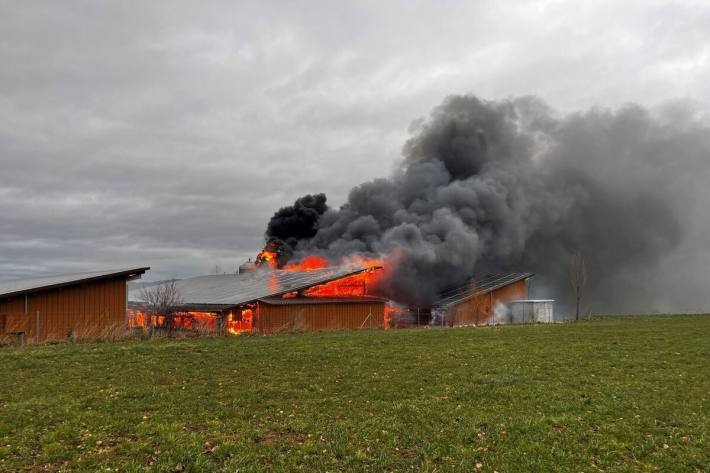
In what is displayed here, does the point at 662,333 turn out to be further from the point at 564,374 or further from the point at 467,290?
the point at 467,290

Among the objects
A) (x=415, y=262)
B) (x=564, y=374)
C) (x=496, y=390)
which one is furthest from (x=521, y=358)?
(x=415, y=262)

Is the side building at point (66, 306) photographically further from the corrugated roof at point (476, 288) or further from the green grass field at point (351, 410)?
the corrugated roof at point (476, 288)

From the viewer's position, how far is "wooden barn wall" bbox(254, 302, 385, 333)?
3444 centimetres

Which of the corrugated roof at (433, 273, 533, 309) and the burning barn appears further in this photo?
the corrugated roof at (433, 273, 533, 309)

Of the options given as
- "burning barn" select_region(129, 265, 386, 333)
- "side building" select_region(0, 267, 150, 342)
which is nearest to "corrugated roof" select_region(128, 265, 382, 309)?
"burning barn" select_region(129, 265, 386, 333)

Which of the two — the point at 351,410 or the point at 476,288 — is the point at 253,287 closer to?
the point at 476,288

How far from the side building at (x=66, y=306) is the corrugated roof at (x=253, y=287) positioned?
7.72 m

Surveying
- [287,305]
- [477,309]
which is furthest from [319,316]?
[477,309]

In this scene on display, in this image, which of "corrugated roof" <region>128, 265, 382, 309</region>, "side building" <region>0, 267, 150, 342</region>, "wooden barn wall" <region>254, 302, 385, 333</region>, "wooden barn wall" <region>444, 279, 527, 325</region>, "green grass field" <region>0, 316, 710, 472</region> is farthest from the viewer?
"wooden barn wall" <region>444, 279, 527, 325</region>

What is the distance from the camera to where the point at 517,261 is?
2726 inches

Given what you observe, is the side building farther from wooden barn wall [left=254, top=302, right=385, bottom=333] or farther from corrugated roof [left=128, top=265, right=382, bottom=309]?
wooden barn wall [left=254, top=302, right=385, bottom=333]

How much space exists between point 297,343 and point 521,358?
900cm

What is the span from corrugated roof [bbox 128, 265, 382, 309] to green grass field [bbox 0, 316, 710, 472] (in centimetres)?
1673

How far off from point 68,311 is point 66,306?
273 mm
